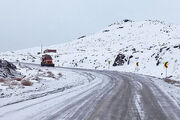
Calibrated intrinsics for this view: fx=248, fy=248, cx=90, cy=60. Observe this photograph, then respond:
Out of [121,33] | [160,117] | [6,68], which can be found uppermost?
[121,33]

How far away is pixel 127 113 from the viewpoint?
8.05 meters

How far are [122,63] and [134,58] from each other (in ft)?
7.67

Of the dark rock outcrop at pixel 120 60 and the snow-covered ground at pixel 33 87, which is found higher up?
the dark rock outcrop at pixel 120 60

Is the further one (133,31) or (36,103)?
(133,31)

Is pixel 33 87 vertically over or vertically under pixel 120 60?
under

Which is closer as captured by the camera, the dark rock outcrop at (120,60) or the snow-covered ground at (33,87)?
the snow-covered ground at (33,87)

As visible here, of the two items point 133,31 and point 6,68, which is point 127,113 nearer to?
point 6,68

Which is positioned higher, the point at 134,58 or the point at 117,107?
the point at 134,58

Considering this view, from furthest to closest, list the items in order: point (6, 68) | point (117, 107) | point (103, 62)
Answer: point (103, 62) < point (6, 68) < point (117, 107)

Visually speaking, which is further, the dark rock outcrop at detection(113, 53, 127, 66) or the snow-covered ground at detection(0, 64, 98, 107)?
the dark rock outcrop at detection(113, 53, 127, 66)

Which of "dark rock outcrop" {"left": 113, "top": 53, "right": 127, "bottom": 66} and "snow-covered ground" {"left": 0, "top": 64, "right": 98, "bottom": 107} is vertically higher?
"dark rock outcrop" {"left": 113, "top": 53, "right": 127, "bottom": 66}

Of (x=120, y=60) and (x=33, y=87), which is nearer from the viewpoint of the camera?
(x=33, y=87)

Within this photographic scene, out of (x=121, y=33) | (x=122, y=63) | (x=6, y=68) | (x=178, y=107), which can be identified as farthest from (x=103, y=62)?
(x=121, y=33)

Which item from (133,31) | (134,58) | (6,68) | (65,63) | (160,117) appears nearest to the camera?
(160,117)
